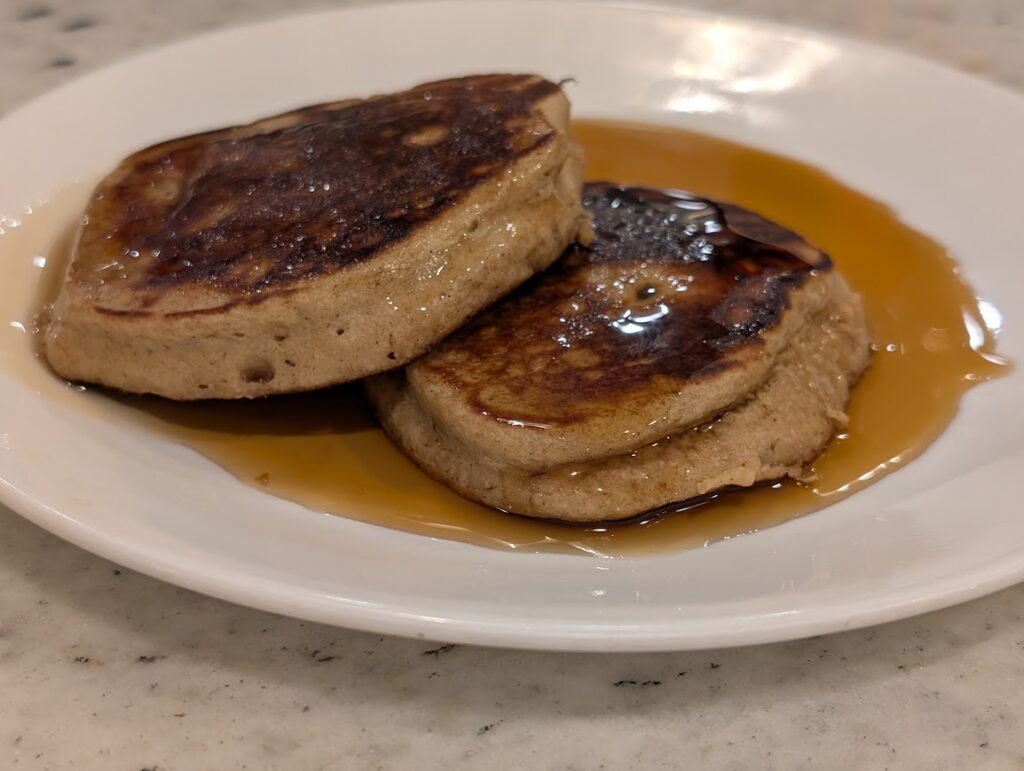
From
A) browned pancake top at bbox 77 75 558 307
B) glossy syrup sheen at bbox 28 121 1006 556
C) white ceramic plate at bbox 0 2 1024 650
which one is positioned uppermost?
browned pancake top at bbox 77 75 558 307

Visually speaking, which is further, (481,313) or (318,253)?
(481,313)

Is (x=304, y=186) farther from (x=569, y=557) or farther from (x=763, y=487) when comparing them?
(x=763, y=487)

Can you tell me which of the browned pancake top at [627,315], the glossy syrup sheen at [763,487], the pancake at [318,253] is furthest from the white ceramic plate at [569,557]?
the browned pancake top at [627,315]

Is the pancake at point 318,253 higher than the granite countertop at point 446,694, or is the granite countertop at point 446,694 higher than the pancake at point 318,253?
the pancake at point 318,253

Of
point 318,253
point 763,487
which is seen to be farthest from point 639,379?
point 318,253

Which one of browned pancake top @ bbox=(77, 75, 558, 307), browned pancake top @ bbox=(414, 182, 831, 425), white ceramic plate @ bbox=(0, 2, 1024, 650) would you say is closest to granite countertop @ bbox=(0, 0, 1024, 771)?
white ceramic plate @ bbox=(0, 2, 1024, 650)

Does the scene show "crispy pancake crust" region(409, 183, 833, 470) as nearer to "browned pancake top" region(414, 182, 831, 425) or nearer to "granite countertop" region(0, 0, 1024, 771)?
"browned pancake top" region(414, 182, 831, 425)

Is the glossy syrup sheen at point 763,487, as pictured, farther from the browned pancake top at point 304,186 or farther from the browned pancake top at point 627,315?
the browned pancake top at point 304,186
